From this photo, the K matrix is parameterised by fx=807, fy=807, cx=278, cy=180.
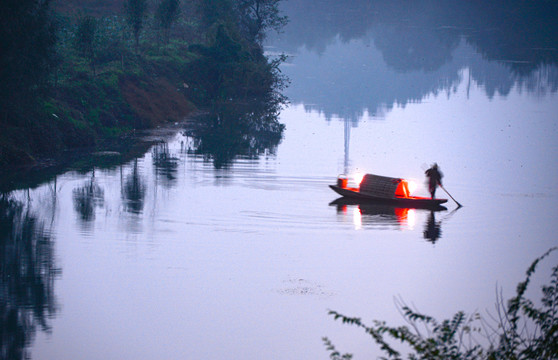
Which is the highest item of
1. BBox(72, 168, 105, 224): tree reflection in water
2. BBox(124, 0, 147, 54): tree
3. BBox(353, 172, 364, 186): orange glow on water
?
BBox(124, 0, 147, 54): tree

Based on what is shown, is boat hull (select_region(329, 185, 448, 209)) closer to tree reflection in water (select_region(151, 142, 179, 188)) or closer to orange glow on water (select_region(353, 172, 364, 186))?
orange glow on water (select_region(353, 172, 364, 186))

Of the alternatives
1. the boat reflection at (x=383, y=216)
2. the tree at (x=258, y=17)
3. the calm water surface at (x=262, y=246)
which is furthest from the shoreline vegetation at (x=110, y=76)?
the boat reflection at (x=383, y=216)

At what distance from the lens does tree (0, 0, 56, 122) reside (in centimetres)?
3234

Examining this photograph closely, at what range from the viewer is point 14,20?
32438 millimetres

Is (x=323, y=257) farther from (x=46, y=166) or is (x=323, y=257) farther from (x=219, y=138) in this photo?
(x=219, y=138)

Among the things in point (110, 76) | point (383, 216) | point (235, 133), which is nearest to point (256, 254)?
point (383, 216)

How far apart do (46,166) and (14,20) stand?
6099 mm

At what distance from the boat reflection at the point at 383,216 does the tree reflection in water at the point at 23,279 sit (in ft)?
32.3

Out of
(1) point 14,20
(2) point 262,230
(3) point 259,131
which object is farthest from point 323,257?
(3) point 259,131

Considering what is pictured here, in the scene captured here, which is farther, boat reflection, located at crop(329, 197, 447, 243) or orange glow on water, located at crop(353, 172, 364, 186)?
orange glow on water, located at crop(353, 172, 364, 186)

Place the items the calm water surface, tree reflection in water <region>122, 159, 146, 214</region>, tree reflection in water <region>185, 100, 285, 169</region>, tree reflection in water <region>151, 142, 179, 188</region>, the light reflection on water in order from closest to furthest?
the calm water surface, the light reflection on water, tree reflection in water <region>122, 159, 146, 214</region>, tree reflection in water <region>151, 142, 179, 188</region>, tree reflection in water <region>185, 100, 285, 169</region>

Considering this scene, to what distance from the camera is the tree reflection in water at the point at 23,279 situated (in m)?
15.6

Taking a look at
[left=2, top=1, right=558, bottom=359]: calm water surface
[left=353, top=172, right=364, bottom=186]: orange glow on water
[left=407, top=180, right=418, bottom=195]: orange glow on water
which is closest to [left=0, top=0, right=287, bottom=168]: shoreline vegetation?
[left=2, top=1, right=558, bottom=359]: calm water surface

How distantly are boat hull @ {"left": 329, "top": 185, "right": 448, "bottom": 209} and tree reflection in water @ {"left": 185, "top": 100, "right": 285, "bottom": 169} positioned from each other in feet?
27.4
